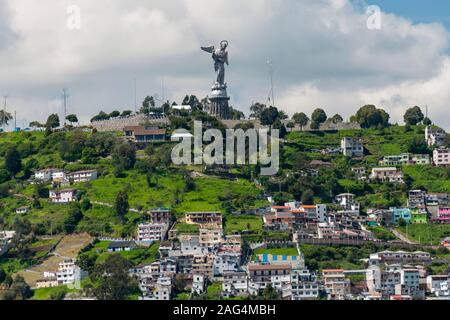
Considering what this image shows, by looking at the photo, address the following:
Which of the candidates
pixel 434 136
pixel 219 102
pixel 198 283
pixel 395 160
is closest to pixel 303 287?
pixel 198 283

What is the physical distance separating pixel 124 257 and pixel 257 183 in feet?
40.5

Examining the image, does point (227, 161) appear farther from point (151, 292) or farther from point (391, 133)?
point (151, 292)

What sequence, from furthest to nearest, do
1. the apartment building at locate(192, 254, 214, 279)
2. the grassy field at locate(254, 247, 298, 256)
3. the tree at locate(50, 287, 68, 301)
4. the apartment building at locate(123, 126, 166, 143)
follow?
the apartment building at locate(123, 126, 166, 143) → the grassy field at locate(254, 247, 298, 256) → the apartment building at locate(192, 254, 214, 279) → the tree at locate(50, 287, 68, 301)

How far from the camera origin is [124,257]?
5022 centimetres

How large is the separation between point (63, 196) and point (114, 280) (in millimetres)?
14478

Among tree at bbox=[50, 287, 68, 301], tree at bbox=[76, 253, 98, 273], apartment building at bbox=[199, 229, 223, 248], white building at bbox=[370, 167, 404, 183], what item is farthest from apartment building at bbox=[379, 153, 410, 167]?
tree at bbox=[50, 287, 68, 301]

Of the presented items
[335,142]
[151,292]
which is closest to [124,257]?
[151,292]

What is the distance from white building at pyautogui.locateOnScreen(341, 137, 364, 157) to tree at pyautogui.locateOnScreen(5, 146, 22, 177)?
17.0 meters

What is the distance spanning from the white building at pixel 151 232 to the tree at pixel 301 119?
64.7ft

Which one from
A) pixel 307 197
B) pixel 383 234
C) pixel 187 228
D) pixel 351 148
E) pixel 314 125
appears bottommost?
pixel 383 234

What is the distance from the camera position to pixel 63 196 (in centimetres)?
5956

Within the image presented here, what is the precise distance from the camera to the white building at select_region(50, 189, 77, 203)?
59.2 metres

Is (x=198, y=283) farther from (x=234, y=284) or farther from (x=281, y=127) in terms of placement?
(x=281, y=127)

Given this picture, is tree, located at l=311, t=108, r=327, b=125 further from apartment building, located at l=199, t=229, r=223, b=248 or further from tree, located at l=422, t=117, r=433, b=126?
apartment building, located at l=199, t=229, r=223, b=248
